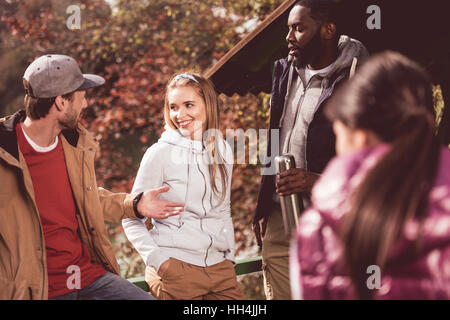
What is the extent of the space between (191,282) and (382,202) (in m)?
1.62

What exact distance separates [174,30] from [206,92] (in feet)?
A: 15.7

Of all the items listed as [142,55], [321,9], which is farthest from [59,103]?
[142,55]

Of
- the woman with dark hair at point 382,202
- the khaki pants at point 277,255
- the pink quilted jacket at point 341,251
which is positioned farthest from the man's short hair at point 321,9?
the pink quilted jacket at point 341,251

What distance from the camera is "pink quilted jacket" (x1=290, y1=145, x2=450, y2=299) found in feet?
5.41

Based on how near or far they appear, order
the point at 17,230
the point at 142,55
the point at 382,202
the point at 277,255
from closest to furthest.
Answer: the point at 382,202
the point at 17,230
the point at 277,255
the point at 142,55

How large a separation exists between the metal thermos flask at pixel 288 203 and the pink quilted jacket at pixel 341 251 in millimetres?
1068

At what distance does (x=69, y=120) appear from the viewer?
9.93ft

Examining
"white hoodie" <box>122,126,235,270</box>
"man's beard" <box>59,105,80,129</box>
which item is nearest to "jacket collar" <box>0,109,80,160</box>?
"man's beard" <box>59,105,80,129</box>

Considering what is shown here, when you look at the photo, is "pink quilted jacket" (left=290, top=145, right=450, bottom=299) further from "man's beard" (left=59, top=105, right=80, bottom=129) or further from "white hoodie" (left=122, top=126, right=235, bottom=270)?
"man's beard" (left=59, top=105, right=80, bottom=129)

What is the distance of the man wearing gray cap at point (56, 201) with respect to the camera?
277cm

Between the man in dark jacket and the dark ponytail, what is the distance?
1226 millimetres
